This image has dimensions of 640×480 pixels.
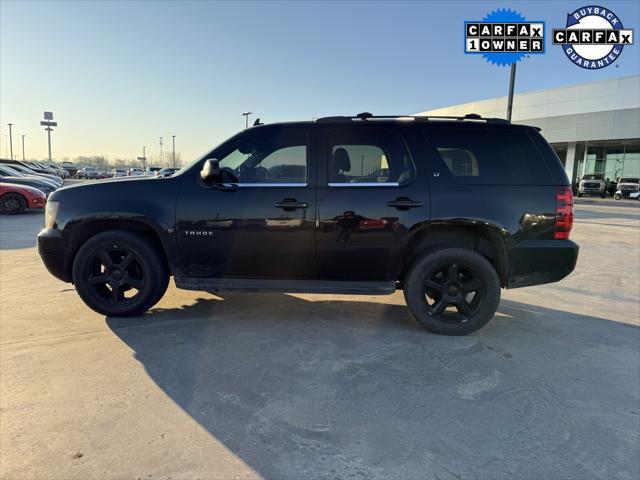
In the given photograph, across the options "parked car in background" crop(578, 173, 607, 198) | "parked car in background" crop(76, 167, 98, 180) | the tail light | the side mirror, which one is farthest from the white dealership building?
"parked car in background" crop(76, 167, 98, 180)

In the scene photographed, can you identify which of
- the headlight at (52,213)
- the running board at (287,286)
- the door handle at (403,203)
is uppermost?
the door handle at (403,203)

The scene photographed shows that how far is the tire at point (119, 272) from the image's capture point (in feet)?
13.3

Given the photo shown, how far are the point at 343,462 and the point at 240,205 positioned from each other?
245 centimetres

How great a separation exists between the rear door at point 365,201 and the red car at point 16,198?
13.0 meters

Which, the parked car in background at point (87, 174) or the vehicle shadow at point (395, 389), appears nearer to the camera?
the vehicle shadow at point (395, 389)

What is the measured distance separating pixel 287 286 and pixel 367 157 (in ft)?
4.86

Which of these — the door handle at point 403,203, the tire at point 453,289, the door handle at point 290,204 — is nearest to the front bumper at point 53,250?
the door handle at point 290,204

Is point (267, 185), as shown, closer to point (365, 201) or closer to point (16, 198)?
point (365, 201)

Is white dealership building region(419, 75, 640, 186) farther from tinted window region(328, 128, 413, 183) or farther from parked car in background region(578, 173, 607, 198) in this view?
tinted window region(328, 128, 413, 183)

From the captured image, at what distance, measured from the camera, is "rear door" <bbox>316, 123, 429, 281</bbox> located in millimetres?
3850

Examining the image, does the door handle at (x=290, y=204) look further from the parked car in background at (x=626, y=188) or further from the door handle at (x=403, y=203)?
the parked car in background at (x=626, y=188)

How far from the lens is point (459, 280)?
4.05 meters

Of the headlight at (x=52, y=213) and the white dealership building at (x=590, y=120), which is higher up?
the white dealership building at (x=590, y=120)

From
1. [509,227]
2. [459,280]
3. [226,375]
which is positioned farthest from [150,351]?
[509,227]
